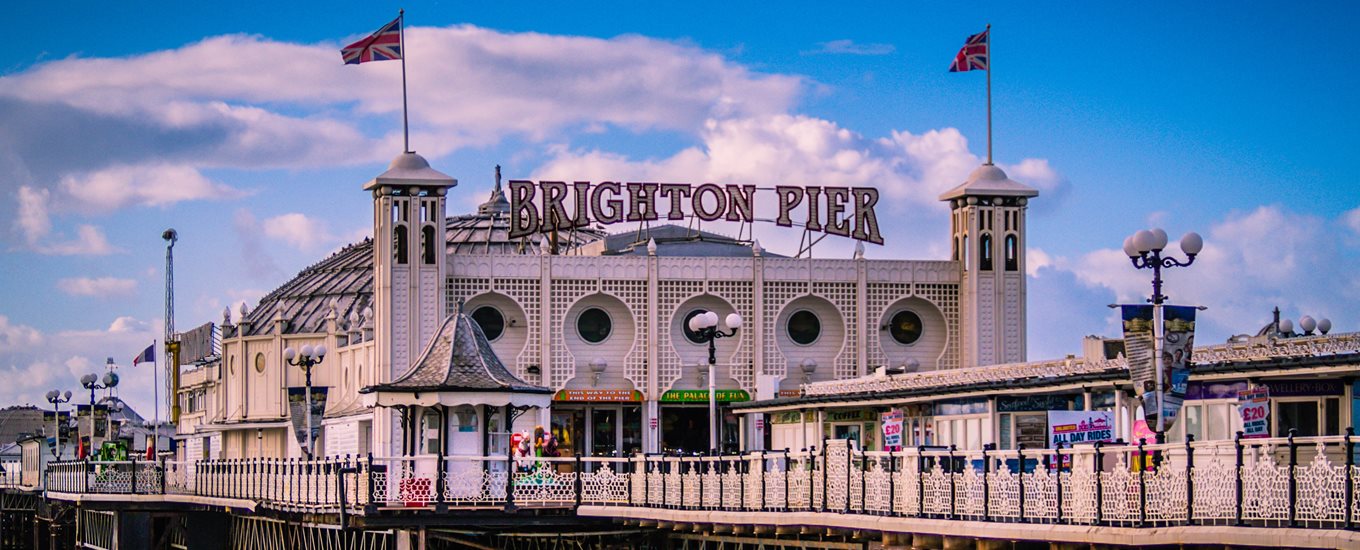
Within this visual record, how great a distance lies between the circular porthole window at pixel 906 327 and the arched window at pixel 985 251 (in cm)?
258

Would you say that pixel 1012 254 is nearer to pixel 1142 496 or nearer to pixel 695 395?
pixel 695 395

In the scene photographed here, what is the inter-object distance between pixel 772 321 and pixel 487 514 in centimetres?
2699

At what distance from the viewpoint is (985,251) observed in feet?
225

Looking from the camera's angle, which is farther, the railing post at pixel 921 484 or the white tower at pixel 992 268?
the white tower at pixel 992 268

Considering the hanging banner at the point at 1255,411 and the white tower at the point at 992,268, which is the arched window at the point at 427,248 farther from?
the hanging banner at the point at 1255,411

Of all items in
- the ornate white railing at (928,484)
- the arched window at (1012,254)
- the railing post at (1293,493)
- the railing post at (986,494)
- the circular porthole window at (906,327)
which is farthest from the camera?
the circular porthole window at (906,327)

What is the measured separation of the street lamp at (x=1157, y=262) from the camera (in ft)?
102

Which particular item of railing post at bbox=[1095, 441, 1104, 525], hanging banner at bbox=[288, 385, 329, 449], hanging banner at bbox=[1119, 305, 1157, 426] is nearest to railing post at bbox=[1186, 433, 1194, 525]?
railing post at bbox=[1095, 441, 1104, 525]

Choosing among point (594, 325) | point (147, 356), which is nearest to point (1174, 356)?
point (594, 325)

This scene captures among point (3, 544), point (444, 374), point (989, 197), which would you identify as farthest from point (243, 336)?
point (444, 374)

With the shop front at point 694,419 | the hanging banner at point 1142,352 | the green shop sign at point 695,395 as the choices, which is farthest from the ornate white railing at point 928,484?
the shop front at point 694,419

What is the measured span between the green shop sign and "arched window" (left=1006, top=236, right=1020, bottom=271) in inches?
360

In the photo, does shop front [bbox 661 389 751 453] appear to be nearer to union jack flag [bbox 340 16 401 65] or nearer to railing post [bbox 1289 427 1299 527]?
union jack flag [bbox 340 16 401 65]

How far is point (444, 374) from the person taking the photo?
43.5 m
